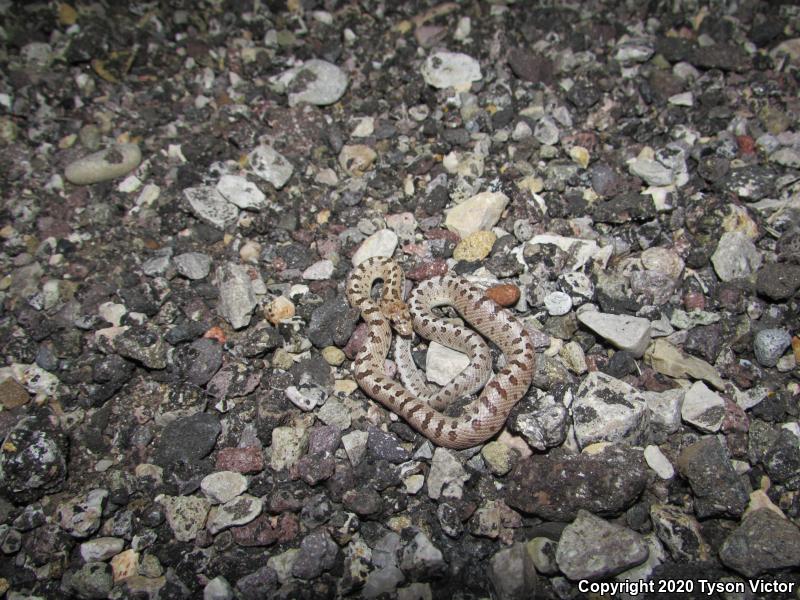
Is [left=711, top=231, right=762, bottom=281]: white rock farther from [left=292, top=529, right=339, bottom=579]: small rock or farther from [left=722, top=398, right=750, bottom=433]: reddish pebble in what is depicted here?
[left=292, top=529, right=339, bottom=579]: small rock

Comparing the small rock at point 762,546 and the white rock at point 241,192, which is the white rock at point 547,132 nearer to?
the white rock at point 241,192

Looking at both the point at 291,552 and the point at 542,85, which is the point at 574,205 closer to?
the point at 542,85

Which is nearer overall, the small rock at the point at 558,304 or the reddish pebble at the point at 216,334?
the small rock at the point at 558,304

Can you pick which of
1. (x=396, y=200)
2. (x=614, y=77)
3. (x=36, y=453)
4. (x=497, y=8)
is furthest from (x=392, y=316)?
(x=497, y=8)

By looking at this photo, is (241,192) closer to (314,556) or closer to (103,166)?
(103,166)

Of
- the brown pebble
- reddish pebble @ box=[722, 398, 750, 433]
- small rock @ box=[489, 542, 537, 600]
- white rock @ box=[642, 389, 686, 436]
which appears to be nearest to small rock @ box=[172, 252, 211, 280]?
the brown pebble

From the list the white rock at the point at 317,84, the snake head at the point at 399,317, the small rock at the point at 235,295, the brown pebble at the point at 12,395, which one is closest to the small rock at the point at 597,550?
the snake head at the point at 399,317

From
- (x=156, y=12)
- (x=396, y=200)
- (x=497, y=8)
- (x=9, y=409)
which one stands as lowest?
(x=9, y=409)
